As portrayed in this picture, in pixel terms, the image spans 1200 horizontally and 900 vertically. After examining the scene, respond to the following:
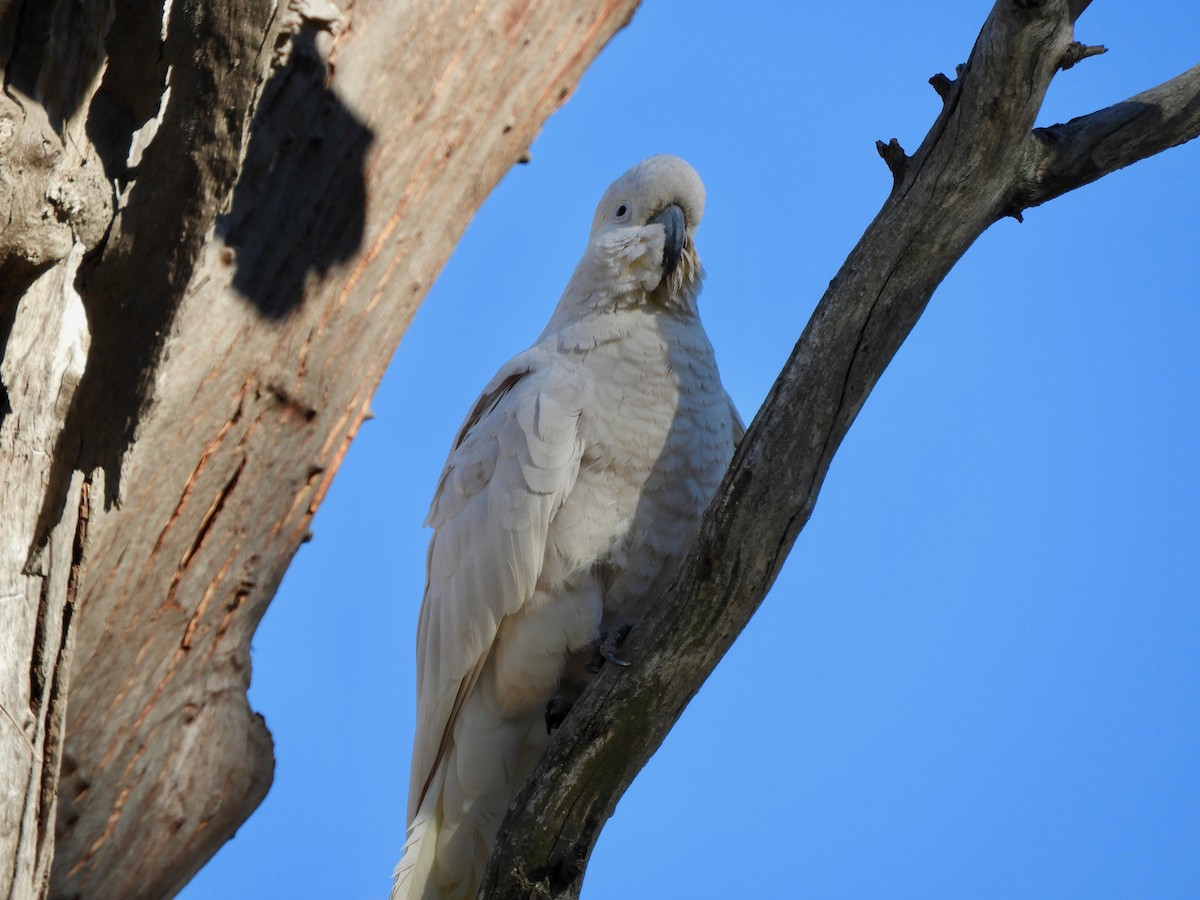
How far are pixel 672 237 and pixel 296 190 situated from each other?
974mm

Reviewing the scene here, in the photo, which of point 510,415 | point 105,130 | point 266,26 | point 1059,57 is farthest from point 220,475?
point 1059,57

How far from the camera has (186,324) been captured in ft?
8.12

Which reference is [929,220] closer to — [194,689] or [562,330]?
[562,330]

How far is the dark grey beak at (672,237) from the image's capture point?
2961 millimetres

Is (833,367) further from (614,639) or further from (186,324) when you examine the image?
(186,324)

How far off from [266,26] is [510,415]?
1.45m

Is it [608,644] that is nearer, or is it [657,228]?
[608,644]

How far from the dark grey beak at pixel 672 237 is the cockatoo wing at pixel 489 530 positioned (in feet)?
1.37

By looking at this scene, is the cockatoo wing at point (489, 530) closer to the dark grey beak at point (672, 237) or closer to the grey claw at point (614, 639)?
the grey claw at point (614, 639)

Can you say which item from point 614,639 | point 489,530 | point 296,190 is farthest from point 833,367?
point 296,190

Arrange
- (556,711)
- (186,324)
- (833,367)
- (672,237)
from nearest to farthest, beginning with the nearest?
(833,367) < (186,324) < (556,711) < (672,237)

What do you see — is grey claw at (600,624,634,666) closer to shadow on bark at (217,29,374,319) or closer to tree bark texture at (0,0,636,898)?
tree bark texture at (0,0,636,898)

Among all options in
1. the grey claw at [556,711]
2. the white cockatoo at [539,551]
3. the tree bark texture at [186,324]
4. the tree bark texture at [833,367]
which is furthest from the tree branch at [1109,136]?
the grey claw at [556,711]

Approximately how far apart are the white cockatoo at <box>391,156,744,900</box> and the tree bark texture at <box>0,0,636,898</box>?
40 cm
